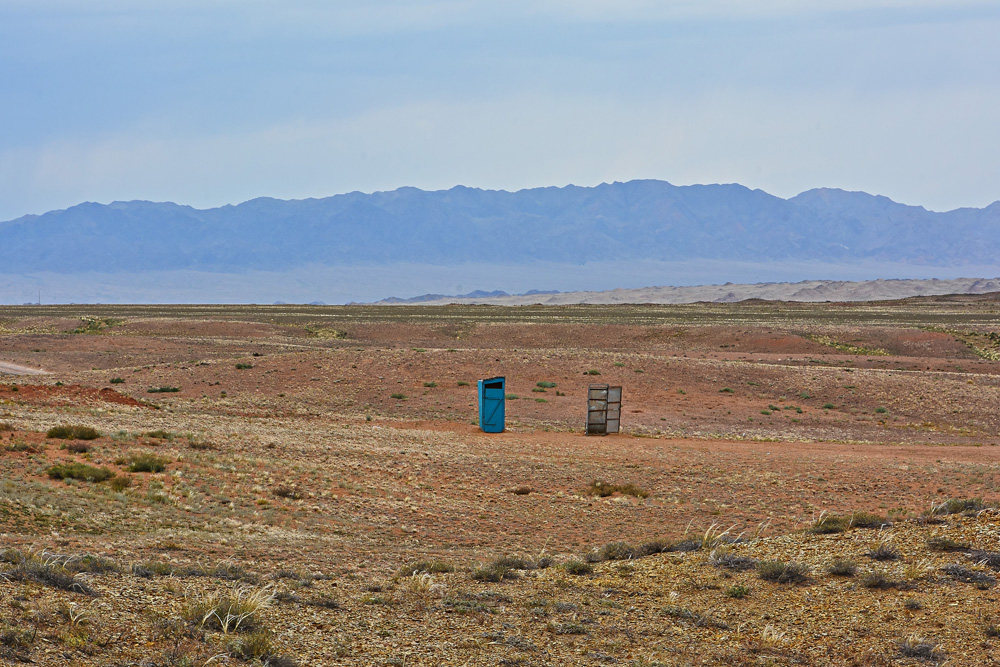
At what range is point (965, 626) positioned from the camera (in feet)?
33.0

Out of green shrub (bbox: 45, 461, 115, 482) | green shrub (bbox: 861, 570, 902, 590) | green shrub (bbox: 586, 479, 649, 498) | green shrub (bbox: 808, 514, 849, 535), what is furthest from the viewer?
green shrub (bbox: 586, 479, 649, 498)

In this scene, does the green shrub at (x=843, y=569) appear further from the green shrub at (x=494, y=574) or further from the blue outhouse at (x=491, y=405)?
the blue outhouse at (x=491, y=405)

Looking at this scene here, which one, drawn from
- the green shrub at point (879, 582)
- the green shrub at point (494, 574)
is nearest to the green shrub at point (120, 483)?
the green shrub at point (494, 574)

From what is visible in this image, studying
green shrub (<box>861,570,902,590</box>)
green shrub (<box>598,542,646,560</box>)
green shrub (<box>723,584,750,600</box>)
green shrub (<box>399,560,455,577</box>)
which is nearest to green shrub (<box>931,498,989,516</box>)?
green shrub (<box>861,570,902,590</box>)

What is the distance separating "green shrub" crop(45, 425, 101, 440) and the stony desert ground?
7cm

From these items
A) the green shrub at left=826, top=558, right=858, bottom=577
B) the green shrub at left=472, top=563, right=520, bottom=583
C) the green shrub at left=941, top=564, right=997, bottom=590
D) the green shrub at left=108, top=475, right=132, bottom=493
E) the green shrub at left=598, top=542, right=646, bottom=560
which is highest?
the green shrub at left=108, top=475, right=132, bottom=493

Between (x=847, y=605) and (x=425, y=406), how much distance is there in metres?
24.0

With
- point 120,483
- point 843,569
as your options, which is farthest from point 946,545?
point 120,483

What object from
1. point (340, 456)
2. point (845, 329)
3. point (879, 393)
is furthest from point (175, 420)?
point (845, 329)

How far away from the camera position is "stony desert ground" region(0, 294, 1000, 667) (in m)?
9.34

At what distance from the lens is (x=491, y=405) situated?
1087 inches

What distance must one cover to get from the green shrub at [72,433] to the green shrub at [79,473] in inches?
119

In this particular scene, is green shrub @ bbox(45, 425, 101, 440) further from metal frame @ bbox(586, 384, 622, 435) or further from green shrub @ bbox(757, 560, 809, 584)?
green shrub @ bbox(757, 560, 809, 584)

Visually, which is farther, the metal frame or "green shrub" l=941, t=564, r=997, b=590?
the metal frame
